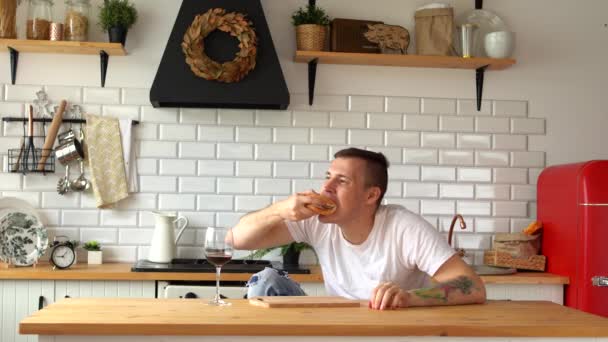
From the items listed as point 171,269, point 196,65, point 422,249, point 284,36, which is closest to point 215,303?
point 422,249

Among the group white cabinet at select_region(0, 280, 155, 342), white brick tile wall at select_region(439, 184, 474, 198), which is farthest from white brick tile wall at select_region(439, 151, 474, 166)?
white cabinet at select_region(0, 280, 155, 342)

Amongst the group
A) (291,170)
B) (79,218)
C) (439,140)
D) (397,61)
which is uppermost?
(397,61)

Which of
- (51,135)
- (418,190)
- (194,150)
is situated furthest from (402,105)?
(51,135)

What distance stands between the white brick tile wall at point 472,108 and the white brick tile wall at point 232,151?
1.31m

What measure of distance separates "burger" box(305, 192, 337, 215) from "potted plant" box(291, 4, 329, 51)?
193 centimetres

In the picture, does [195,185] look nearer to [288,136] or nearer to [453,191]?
[288,136]

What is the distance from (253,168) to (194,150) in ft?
1.17

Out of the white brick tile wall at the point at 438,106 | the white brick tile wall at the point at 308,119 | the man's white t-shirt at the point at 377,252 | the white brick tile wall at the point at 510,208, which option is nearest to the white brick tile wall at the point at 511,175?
the white brick tile wall at the point at 510,208

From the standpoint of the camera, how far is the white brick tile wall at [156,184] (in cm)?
497

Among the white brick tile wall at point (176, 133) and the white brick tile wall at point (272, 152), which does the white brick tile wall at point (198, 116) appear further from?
the white brick tile wall at point (272, 152)

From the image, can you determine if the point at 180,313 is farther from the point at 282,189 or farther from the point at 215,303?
the point at 282,189

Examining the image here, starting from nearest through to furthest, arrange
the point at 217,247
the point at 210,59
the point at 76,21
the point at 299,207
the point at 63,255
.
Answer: the point at 217,247, the point at 299,207, the point at 63,255, the point at 210,59, the point at 76,21

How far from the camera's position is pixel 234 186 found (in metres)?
5.03

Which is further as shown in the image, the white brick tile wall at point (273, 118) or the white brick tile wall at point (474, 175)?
the white brick tile wall at point (474, 175)
